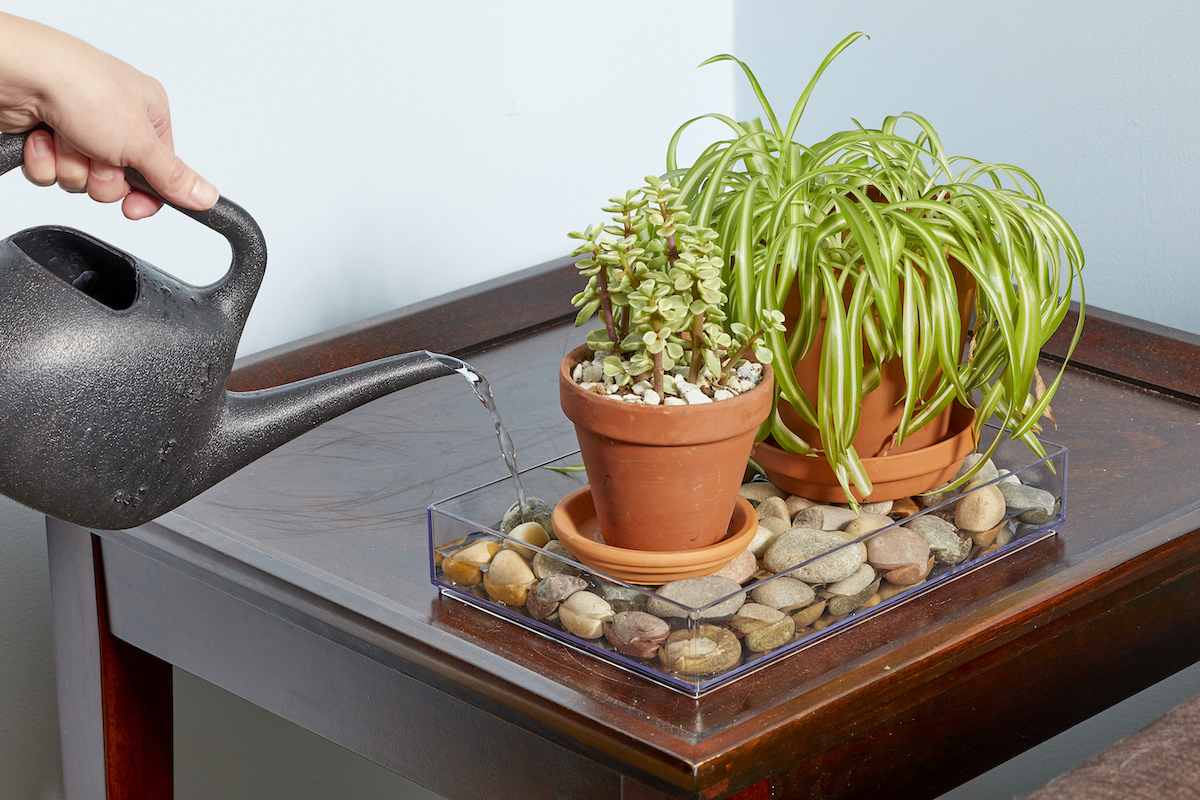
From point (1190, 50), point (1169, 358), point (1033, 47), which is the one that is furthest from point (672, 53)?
point (1169, 358)

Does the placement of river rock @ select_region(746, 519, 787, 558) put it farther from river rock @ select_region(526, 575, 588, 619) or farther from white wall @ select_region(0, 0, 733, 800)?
white wall @ select_region(0, 0, 733, 800)

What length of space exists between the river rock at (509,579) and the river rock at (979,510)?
27cm

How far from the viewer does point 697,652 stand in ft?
2.05

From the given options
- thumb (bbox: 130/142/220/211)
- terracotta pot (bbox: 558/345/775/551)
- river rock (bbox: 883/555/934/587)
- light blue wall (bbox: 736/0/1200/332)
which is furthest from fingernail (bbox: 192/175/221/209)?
light blue wall (bbox: 736/0/1200/332)

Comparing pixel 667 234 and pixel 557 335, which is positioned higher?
pixel 667 234

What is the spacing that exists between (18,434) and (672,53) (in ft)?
3.95

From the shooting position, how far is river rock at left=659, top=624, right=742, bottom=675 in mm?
625

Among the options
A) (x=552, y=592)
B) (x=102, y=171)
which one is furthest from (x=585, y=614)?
(x=102, y=171)

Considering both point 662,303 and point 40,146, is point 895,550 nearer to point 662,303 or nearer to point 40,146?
point 662,303

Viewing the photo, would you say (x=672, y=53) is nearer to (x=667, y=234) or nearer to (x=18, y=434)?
(x=667, y=234)

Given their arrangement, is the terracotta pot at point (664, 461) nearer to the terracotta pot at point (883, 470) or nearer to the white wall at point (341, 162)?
the terracotta pot at point (883, 470)

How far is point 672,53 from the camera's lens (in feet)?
5.26

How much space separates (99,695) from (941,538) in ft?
2.10

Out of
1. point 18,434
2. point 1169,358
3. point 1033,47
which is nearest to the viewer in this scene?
point 18,434
